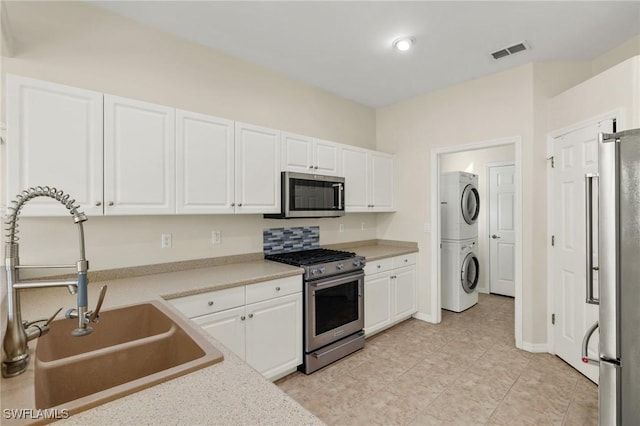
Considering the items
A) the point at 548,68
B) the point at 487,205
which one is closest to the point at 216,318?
the point at 548,68

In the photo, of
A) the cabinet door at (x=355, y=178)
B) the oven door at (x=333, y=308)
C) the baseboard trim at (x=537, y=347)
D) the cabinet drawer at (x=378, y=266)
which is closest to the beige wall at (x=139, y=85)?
the cabinet door at (x=355, y=178)

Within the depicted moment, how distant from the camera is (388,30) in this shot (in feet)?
8.13

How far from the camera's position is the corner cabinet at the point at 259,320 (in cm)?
207

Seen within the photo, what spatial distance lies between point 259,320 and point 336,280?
80 cm

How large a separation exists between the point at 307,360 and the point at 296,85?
2790mm

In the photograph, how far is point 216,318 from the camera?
6.90 ft

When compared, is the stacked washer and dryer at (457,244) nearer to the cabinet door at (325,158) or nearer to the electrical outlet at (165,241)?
the cabinet door at (325,158)

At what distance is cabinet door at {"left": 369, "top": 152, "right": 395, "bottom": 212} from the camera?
3.85 m

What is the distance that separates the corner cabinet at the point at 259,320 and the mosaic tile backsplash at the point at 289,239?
2.25 ft

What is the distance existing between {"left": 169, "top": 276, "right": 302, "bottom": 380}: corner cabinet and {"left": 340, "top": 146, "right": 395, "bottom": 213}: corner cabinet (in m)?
1.40

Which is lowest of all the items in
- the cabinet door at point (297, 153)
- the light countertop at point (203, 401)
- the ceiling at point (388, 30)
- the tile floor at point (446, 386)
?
the tile floor at point (446, 386)

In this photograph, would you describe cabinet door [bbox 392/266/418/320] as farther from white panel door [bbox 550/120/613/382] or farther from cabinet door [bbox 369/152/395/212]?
white panel door [bbox 550/120/613/382]

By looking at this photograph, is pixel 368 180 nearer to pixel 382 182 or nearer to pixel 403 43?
pixel 382 182

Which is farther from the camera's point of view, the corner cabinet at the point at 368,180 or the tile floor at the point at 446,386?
the corner cabinet at the point at 368,180
